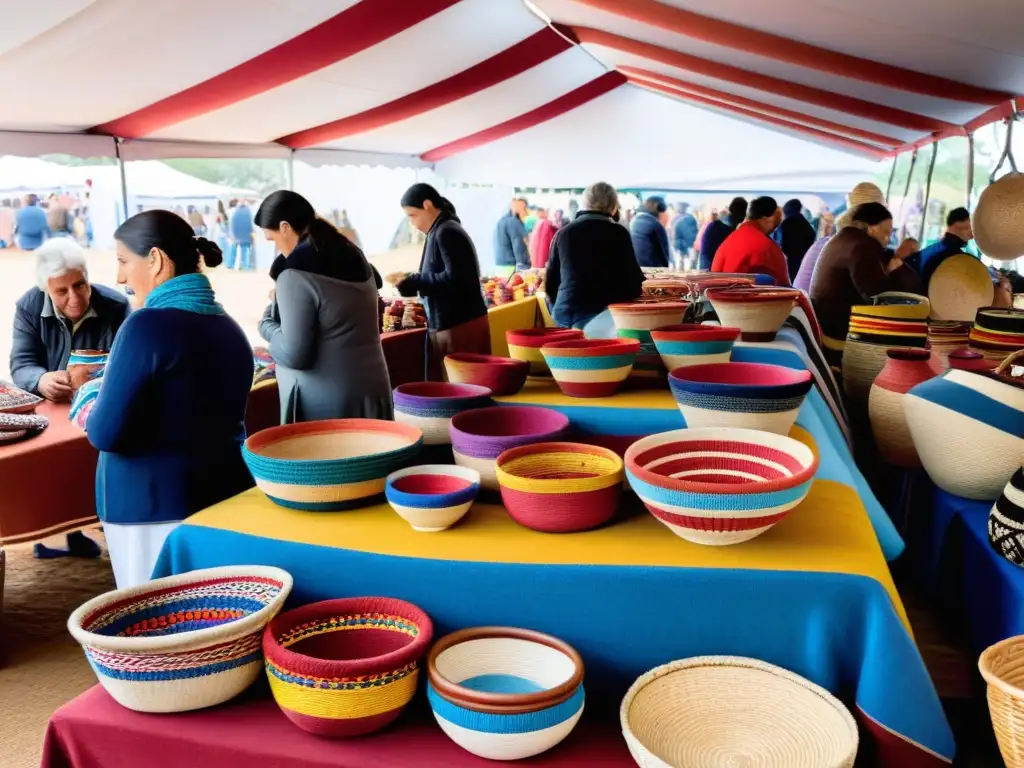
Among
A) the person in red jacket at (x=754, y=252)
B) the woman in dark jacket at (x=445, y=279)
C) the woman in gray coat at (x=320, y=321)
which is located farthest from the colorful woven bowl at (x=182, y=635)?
the person in red jacket at (x=754, y=252)

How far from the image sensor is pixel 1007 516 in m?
1.33

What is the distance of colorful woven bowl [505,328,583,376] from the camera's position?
1.80m

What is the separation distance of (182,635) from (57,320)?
202 cm

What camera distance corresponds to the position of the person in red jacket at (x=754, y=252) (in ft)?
12.8

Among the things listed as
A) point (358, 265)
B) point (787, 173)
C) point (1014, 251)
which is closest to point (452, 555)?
point (358, 265)

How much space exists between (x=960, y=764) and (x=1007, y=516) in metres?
0.42

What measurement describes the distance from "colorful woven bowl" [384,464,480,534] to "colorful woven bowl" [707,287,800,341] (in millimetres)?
982

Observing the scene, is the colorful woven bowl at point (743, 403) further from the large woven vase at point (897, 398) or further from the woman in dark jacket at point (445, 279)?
the woman in dark jacket at point (445, 279)

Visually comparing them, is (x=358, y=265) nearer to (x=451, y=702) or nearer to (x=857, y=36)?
(x=451, y=702)

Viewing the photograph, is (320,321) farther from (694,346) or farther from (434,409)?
(694,346)

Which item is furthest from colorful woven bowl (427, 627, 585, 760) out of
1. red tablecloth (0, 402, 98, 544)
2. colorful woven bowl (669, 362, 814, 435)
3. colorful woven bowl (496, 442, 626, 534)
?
red tablecloth (0, 402, 98, 544)

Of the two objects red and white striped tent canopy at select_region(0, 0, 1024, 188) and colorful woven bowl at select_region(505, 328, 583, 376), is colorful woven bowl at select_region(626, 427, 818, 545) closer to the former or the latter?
colorful woven bowl at select_region(505, 328, 583, 376)

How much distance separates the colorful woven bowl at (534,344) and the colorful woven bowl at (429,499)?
1.84 ft

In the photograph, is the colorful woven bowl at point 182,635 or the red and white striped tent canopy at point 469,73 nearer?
the colorful woven bowl at point 182,635
